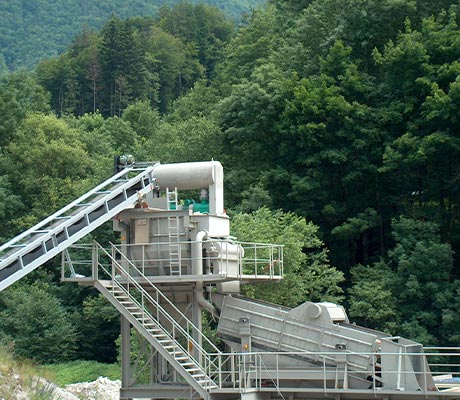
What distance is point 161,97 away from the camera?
131625mm

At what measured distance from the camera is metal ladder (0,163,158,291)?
28859 mm

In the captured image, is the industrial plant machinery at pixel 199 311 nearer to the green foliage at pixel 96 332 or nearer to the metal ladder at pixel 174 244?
the metal ladder at pixel 174 244

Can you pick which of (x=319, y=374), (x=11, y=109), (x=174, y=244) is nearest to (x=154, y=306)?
(x=174, y=244)

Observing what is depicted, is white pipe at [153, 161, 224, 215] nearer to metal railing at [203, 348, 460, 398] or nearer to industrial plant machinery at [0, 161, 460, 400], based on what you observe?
industrial plant machinery at [0, 161, 460, 400]

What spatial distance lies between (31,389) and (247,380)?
6598mm

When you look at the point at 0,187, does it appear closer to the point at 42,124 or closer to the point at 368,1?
the point at 42,124

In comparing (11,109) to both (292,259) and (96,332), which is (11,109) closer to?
(96,332)

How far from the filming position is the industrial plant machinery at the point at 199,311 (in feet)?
96.6

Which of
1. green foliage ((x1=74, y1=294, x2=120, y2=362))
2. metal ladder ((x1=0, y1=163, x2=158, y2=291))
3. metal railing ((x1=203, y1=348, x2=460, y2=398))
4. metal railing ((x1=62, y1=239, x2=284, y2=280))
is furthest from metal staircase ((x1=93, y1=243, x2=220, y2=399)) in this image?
green foliage ((x1=74, y1=294, x2=120, y2=362))

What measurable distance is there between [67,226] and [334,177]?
28216 millimetres

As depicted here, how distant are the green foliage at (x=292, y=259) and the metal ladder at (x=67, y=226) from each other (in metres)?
11.8

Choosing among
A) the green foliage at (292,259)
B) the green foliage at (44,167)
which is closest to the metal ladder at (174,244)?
the green foliage at (292,259)

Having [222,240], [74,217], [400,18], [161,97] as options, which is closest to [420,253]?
[400,18]

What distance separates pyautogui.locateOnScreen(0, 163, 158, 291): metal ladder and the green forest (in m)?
11.9
